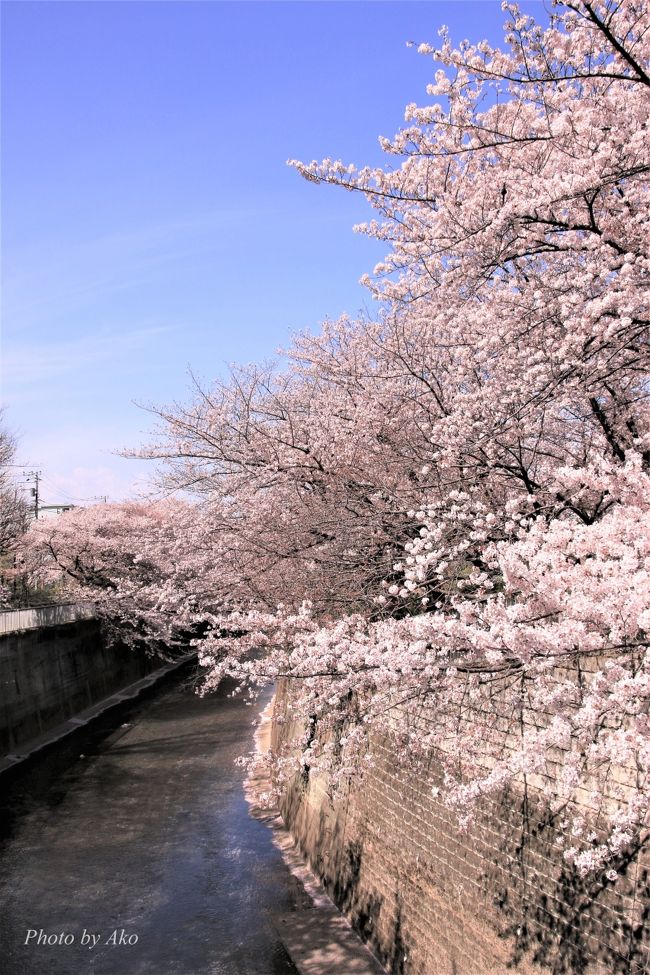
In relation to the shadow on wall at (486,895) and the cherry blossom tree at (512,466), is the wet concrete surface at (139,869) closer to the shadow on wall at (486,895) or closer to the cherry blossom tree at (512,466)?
the shadow on wall at (486,895)

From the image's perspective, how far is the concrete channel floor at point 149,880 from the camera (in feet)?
33.2

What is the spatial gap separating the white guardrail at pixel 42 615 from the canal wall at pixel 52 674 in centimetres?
19

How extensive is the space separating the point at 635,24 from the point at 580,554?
3.84 metres

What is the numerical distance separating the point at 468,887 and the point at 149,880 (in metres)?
6.83

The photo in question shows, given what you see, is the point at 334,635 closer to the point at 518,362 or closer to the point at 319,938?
the point at 518,362

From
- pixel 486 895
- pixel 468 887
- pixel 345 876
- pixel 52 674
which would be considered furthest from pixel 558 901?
pixel 52 674

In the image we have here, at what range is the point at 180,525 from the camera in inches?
583

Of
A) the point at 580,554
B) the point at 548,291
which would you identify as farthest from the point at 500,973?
the point at 548,291

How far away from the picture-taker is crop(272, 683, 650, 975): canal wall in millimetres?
5969

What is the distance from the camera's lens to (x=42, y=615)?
86.7ft

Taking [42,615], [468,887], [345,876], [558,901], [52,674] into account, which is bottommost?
[345,876]

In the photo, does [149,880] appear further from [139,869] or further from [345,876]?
[345,876]

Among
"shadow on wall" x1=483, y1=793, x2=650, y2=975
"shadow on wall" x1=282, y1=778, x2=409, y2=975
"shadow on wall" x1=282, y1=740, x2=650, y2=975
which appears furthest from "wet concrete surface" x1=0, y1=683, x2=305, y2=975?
"shadow on wall" x1=483, y1=793, x2=650, y2=975

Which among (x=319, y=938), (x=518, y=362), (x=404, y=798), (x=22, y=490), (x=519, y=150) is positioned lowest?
(x=319, y=938)
